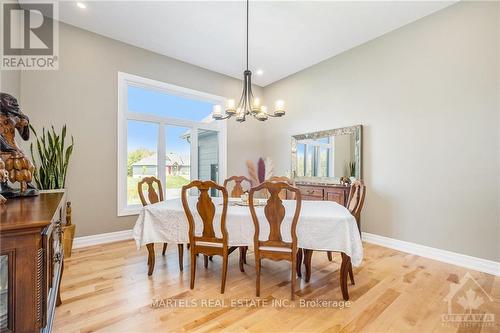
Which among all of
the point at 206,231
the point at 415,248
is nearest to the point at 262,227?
the point at 206,231

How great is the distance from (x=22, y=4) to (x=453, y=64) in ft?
17.6

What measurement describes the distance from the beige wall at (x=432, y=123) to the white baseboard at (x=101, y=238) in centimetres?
386

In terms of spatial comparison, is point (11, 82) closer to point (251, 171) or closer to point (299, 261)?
point (299, 261)

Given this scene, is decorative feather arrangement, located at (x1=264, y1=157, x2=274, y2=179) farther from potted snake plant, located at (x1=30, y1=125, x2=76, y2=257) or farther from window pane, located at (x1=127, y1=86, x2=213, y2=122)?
potted snake plant, located at (x1=30, y1=125, x2=76, y2=257)

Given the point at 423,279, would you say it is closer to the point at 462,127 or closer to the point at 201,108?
the point at 462,127

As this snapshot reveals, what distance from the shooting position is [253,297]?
198cm

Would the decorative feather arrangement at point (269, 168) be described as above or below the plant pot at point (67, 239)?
above

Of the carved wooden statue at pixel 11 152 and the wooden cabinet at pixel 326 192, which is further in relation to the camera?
the wooden cabinet at pixel 326 192

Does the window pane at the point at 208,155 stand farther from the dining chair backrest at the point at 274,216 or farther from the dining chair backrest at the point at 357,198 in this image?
the dining chair backrest at the point at 357,198

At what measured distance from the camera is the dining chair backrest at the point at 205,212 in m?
1.99

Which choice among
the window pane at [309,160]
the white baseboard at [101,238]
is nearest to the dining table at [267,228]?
the white baseboard at [101,238]

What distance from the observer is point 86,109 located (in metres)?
3.28

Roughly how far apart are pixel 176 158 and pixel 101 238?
1742 millimetres

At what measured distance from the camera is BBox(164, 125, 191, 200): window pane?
13.6ft
